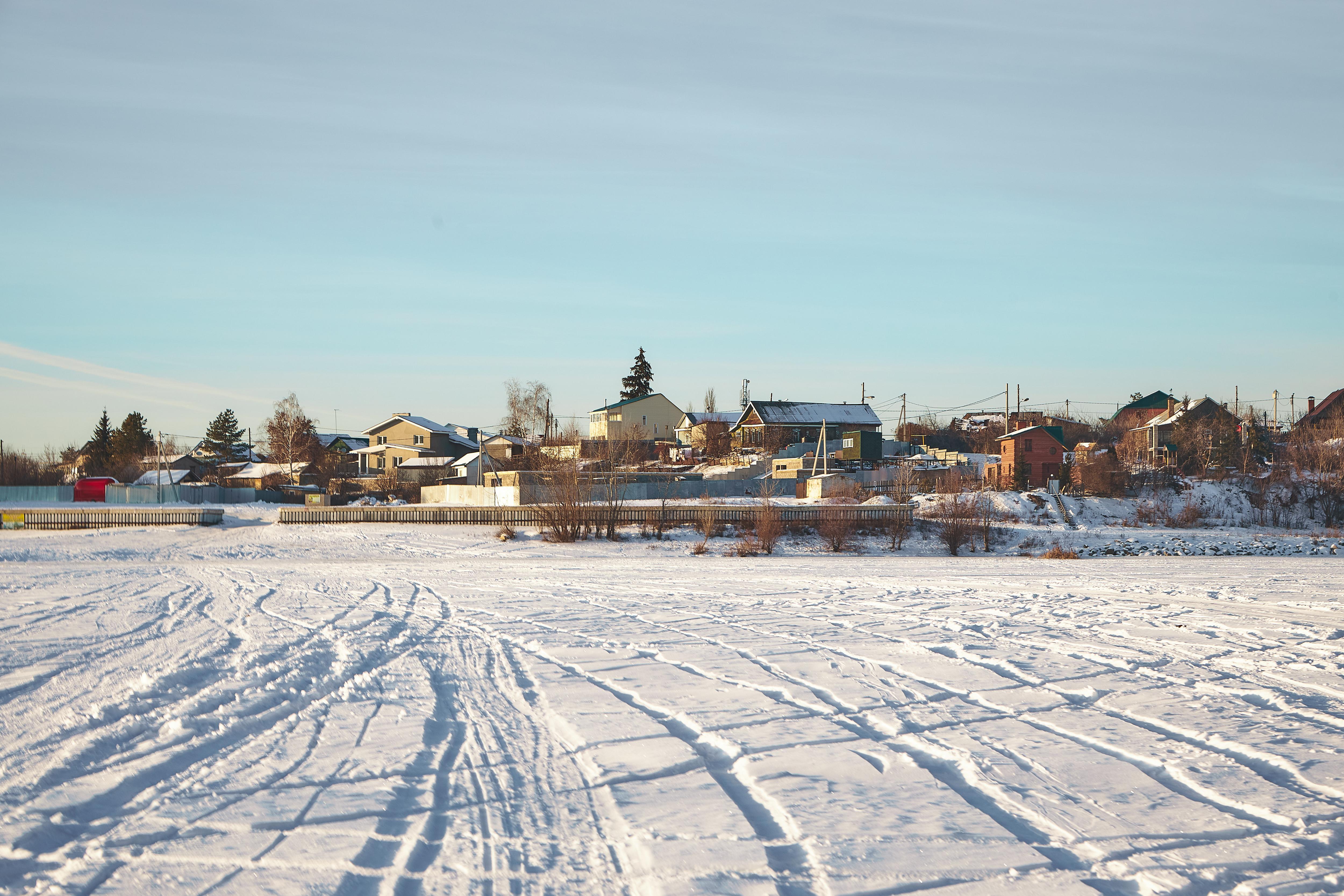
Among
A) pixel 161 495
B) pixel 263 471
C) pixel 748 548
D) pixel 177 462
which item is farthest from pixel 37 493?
pixel 748 548

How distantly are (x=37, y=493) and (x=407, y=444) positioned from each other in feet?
90.1

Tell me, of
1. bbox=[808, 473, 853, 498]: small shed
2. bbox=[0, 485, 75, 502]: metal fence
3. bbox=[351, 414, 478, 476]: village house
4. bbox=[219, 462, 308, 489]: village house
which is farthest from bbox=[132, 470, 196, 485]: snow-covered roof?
bbox=[808, 473, 853, 498]: small shed

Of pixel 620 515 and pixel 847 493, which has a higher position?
pixel 847 493

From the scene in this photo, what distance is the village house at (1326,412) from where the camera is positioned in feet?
187

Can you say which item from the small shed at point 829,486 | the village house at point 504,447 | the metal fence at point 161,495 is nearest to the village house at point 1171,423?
the small shed at point 829,486

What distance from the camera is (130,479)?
235 ft

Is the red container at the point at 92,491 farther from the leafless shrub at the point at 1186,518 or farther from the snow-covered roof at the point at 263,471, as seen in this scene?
the leafless shrub at the point at 1186,518

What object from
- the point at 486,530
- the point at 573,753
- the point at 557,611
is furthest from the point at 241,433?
the point at 573,753

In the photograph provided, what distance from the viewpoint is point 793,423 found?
251 ft

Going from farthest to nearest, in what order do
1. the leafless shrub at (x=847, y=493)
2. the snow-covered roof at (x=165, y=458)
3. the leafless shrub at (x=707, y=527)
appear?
1. the snow-covered roof at (x=165, y=458)
2. the leafless shrub at (x=847, y=493)
3. the leafless shrub at (x=707, y=527)

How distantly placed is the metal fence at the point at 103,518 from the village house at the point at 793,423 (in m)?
45.4

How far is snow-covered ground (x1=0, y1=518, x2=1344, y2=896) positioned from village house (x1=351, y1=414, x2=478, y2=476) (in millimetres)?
62067

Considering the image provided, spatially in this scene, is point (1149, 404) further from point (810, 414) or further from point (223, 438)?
point (223, 438)

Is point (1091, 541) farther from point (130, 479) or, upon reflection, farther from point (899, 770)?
point (130, 479)
